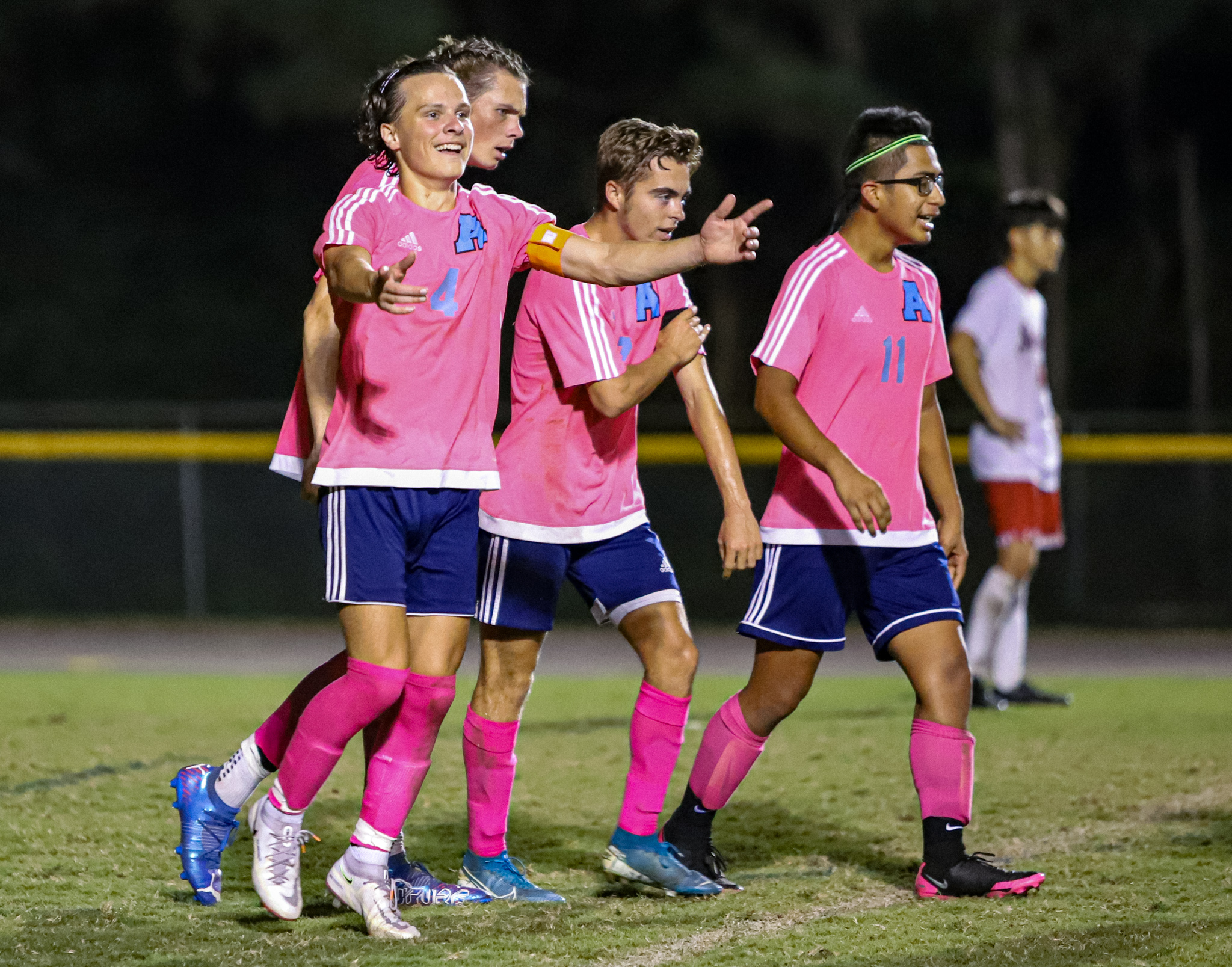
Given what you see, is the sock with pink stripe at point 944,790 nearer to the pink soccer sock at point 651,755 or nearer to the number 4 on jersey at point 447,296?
the pink soccer sock at point 651,755

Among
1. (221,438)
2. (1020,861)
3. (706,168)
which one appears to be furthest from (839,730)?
(706,168)

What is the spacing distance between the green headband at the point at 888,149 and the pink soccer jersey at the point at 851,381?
286mm

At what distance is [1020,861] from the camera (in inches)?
210

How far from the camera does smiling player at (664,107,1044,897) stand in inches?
189

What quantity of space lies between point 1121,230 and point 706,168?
9.90 meters

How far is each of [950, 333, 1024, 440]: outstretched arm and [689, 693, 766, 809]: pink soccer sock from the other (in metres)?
3.90

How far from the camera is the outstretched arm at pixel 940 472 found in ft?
17.2

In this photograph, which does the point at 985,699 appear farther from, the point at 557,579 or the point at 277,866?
the point at 277,866

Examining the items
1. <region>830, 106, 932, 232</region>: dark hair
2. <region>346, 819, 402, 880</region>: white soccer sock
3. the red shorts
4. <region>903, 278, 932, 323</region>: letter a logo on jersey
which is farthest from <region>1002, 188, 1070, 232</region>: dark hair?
<region>346, 819, 402, 880</region>: white soccer sock

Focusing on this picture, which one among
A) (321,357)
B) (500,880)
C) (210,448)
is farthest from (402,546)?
(210,448)

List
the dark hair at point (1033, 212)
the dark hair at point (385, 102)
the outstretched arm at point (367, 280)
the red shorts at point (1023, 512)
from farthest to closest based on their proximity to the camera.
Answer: the dark hair at point (1033, 212)
the red shorts at point (1023, 512)
the dark hair at point (385, 102)
the outstretched arm at point (367, 280)

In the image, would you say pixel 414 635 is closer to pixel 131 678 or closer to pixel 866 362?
pixel 866 362

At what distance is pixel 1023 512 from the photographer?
8648mm

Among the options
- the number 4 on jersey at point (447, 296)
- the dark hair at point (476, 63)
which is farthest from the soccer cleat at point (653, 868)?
the dark hair at point (476, 63)
